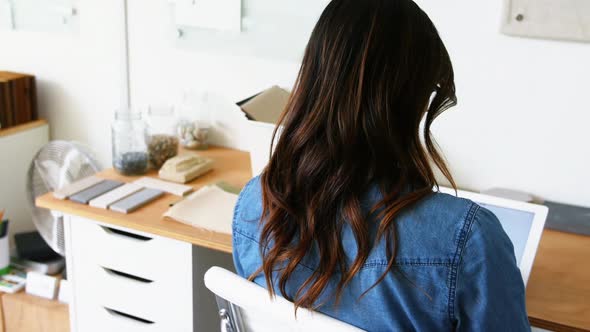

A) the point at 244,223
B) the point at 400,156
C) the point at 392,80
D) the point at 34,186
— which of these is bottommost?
the point at 34,186

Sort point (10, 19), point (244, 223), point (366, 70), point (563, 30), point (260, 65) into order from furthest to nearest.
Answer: point (10, 19)
point (260, 65)
point (563, 30)
point (244, 223)
point (366, 70)

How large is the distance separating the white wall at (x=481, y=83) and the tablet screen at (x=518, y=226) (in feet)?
1.49

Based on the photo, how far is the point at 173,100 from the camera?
7.06ft

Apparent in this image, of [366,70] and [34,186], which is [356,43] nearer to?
[366,70]

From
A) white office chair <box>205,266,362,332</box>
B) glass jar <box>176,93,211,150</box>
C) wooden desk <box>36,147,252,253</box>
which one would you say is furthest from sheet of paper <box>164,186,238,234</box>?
white office chair <box>205,266,362,332</box>

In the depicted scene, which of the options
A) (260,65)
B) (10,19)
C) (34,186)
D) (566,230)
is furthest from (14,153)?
(566,230)

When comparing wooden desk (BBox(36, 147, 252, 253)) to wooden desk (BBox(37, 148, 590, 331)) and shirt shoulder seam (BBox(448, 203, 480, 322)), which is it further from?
shirt shoulder seam (BBox(448, 203, 480, 322))

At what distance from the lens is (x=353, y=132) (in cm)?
88

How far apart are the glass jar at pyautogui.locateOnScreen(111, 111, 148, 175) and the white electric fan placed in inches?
8.4

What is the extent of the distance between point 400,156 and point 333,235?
0.51 feet

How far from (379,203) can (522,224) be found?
0.60 meters

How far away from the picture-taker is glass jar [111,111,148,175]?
183 centimetres

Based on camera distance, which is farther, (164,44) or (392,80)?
(164,44)

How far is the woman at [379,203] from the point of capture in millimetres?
842
